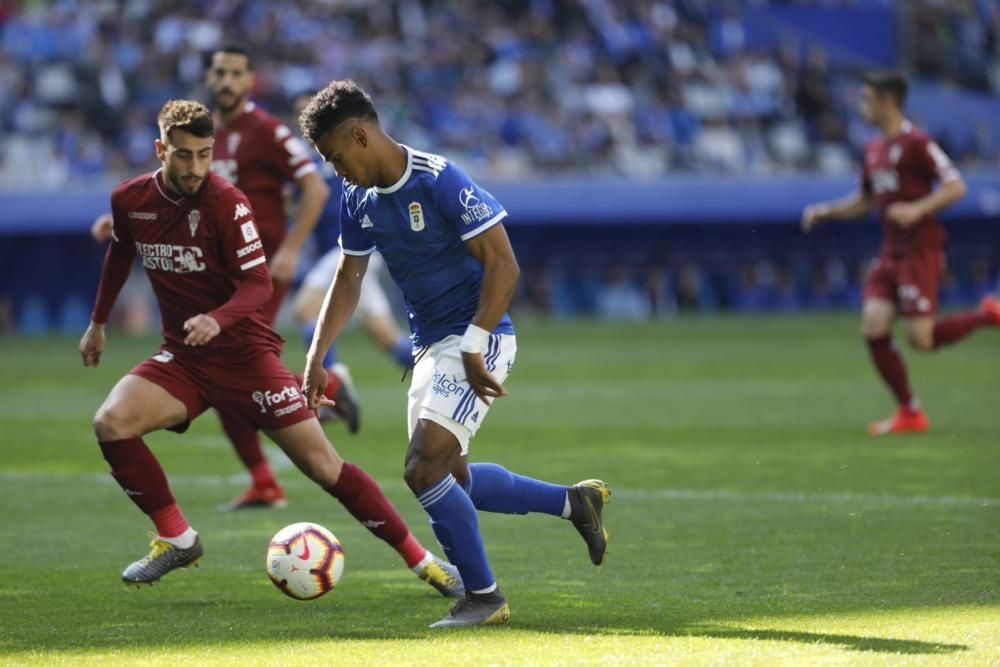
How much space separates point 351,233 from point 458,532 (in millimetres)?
1297

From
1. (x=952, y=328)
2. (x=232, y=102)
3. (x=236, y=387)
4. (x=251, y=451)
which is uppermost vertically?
(x=232, y=102)

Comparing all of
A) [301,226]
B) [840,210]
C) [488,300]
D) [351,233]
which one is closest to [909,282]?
[840,210]

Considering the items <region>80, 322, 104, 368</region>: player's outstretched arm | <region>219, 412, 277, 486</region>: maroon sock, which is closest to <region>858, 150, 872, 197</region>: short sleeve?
<region>219, 412, 277, 486</region>: maroon sock

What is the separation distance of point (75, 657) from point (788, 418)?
9.33m

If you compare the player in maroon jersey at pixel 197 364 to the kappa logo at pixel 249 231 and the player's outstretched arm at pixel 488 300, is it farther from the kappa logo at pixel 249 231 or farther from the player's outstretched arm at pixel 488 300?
the player's outstretched arm at pixel 488 300

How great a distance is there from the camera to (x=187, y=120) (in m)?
6.63

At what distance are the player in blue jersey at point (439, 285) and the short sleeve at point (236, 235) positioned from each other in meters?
0.57

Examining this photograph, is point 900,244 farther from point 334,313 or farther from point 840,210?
point 334,313

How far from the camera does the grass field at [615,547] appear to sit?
17.6 ft

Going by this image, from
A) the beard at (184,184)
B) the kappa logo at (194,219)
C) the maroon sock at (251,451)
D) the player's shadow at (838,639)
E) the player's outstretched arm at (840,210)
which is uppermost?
the beard at (184,184)

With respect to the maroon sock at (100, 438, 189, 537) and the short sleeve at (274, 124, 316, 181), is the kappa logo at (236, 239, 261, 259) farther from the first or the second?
the short sleeve at (274, 124, 316, 181)

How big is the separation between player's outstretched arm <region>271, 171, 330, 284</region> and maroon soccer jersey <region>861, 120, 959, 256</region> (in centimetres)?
487

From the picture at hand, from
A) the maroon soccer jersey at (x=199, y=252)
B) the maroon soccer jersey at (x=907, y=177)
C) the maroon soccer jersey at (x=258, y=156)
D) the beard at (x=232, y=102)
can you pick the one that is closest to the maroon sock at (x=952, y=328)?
the maroon soccer jersey at (x=907, y=177)

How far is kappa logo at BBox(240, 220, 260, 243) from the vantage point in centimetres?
678
